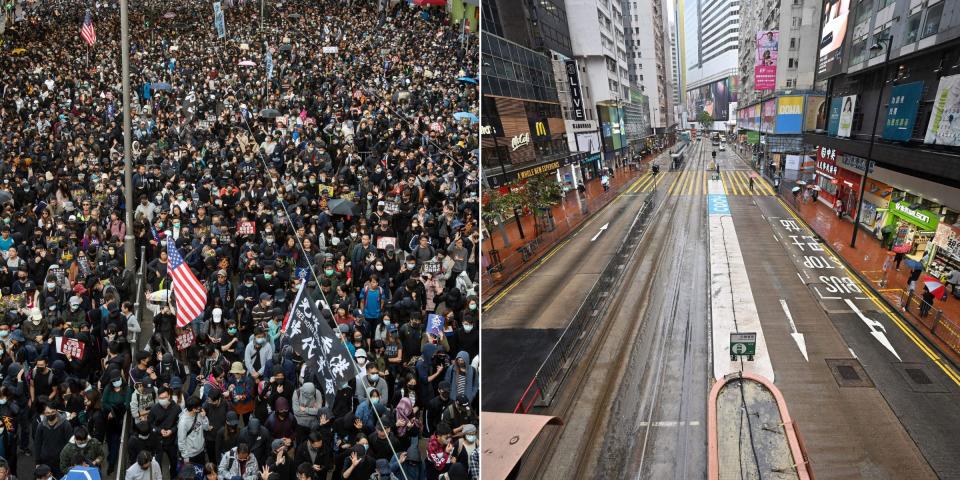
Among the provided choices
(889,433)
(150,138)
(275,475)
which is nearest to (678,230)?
(889,433)

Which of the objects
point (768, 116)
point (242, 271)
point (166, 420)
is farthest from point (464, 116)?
point (768, 116)

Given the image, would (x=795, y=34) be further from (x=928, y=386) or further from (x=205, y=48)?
(x=928, y=386)

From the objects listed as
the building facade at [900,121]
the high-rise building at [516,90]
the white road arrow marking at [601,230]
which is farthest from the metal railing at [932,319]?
the white road arrow marking at [601,230]

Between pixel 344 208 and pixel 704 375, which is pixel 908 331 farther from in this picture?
pixel 344 208

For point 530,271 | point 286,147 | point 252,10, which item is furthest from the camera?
point 252,10

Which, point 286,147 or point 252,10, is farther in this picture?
point 252,10

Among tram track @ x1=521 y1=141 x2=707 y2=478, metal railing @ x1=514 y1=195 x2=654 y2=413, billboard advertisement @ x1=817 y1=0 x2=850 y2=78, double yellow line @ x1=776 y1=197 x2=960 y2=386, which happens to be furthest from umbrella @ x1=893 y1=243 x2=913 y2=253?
billboard advertisement @ x1=817 y1=0 x2=850 y2=78
